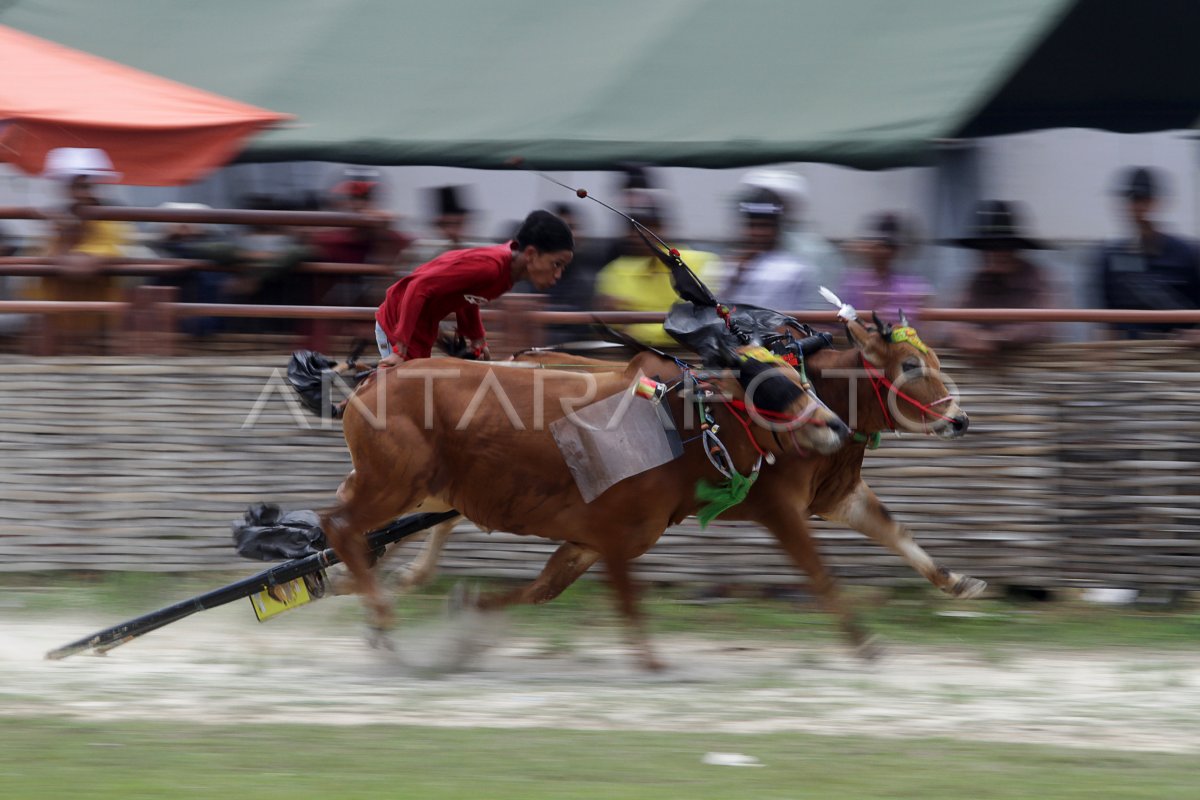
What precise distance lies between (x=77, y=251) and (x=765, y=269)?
14.2 ft

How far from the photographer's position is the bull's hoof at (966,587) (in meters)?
8.30

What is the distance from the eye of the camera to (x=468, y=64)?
12.9m

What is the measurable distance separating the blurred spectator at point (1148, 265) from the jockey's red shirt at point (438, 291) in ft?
13.1

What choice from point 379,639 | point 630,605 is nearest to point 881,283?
point 630,605

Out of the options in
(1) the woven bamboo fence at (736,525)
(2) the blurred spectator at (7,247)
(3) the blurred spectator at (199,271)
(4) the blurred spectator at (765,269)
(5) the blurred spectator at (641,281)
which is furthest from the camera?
(2) the blurred spectator at (7,247)

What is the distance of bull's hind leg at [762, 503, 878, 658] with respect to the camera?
305 inches

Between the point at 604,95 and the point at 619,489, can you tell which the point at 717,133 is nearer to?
the point at 604,95

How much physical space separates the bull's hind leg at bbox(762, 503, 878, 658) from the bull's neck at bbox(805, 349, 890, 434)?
0.56m

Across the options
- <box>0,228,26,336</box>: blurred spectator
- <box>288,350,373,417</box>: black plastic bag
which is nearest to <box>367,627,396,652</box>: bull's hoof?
<box>288,350,373,417</box>: black plastic bag

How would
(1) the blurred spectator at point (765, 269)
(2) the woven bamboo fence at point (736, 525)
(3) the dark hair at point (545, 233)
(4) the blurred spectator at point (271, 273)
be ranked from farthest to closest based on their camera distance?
(4) the blurred spectator at point (271, 273), (1) the blurred spectator at point (765, 269), (2) the woven bamboo fence at point (736, 525), (3) the dark hair at point (545, 233)

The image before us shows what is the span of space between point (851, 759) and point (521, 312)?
13.2ft

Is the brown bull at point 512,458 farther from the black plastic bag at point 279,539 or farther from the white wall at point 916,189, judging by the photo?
the white wall at point 916,189

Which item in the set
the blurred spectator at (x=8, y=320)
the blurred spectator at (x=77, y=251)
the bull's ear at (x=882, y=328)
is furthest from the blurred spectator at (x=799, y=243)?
the blurred spectator at (x=8, y=320)

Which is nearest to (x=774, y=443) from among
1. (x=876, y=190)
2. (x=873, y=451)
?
(x=873, y=451)
